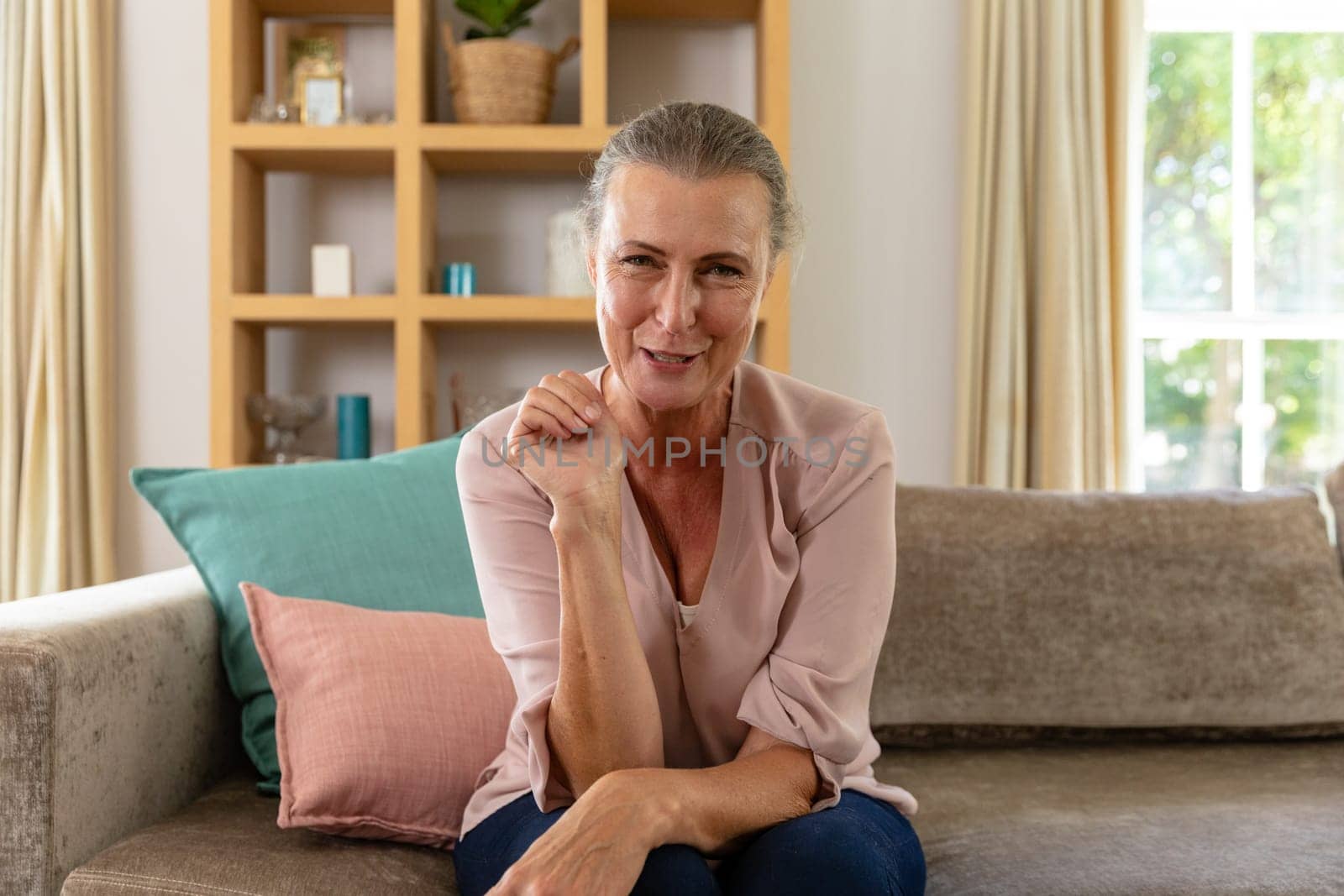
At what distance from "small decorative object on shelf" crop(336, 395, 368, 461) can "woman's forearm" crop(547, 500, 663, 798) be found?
175 cm

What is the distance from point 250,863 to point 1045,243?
238cm

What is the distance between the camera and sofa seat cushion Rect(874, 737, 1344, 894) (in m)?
1.35

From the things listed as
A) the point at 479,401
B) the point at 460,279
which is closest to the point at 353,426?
the point at 479,401

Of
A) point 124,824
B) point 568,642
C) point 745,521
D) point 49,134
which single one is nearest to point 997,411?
point 745,521

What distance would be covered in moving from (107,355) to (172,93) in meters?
0.69

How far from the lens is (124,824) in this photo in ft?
4.63

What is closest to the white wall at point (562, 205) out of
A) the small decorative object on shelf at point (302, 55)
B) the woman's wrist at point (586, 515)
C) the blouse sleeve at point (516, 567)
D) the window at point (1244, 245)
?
the small decorative object on shelf at point (302, 55)

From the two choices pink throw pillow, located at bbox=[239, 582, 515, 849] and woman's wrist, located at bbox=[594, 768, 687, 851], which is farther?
pink throw pillow, located at bbox=[239, 582, 515, 849]

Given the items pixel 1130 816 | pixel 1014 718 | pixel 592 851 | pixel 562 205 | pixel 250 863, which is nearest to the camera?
pixel 592 851

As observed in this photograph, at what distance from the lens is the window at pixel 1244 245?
324cm

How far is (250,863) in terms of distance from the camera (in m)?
1.29

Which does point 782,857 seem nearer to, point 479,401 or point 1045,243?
point 479,401

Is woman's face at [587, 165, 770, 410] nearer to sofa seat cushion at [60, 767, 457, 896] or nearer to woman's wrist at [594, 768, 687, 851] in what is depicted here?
woman's wrist at [594, 768, 687, 851]

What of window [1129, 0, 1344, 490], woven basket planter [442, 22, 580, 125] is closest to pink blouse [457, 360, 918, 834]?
woven basket planter [442, 22, 580, 125]
